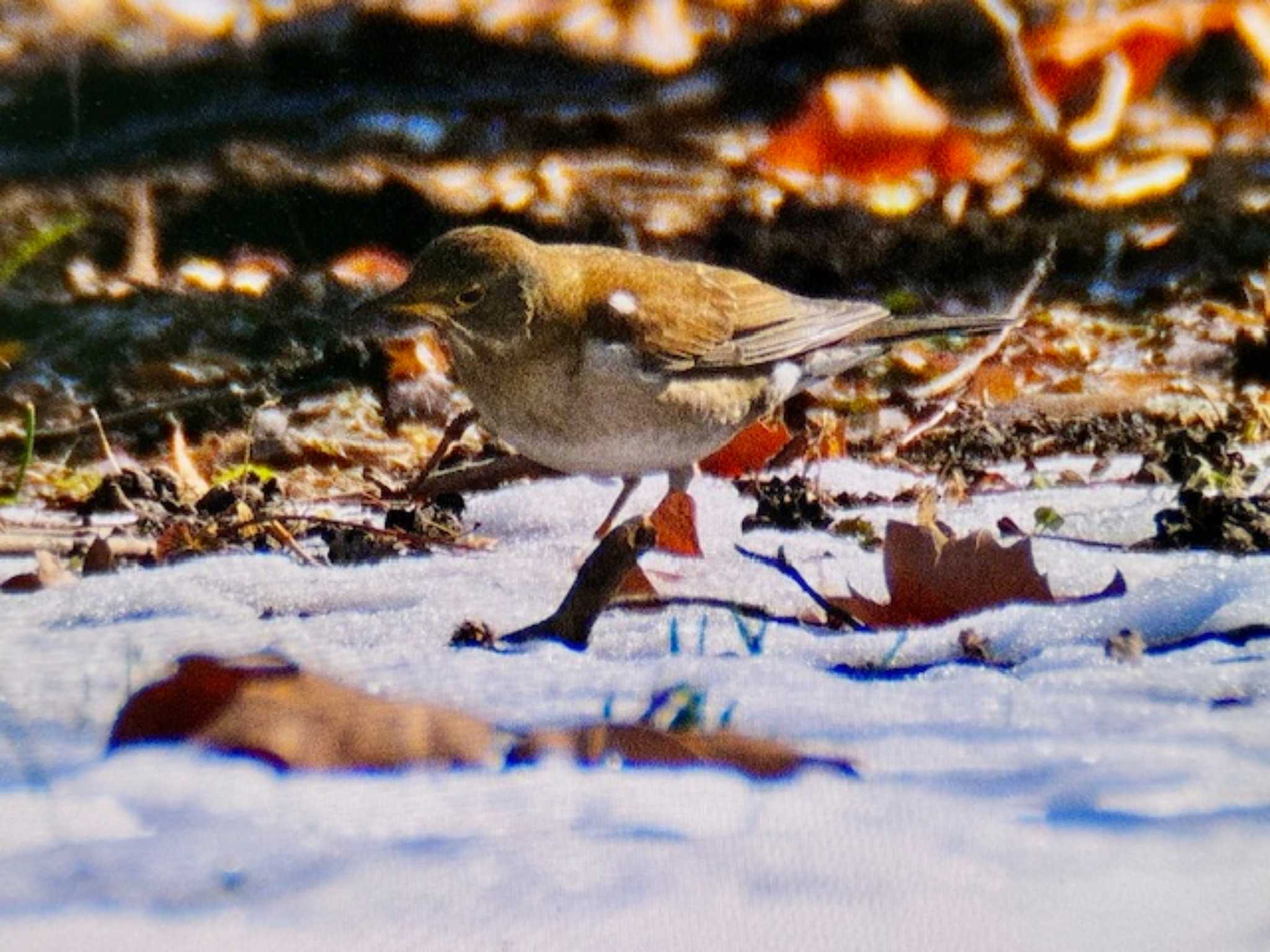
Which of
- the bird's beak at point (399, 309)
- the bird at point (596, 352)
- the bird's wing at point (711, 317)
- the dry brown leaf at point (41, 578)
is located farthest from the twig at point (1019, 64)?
the dry brown leaf at point (41, 578)

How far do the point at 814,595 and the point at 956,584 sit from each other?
0.15 m

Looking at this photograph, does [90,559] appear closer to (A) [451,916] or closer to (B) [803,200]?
(A) [451,916]

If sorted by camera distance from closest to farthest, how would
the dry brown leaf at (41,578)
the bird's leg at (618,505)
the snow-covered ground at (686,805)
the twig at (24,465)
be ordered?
the snow-covered ground at (686,805) → the dry brown leaf at (41,578) → the bird's leg at (618,505) → the twig at (24,465)

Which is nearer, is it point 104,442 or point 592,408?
point 592,408

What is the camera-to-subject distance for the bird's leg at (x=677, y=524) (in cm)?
185

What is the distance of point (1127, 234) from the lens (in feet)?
9.93

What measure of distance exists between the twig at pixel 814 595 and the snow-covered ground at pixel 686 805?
77 millimetres

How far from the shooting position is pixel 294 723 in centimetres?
117

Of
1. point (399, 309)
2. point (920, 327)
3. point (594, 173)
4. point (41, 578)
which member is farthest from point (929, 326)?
point (41, 578)

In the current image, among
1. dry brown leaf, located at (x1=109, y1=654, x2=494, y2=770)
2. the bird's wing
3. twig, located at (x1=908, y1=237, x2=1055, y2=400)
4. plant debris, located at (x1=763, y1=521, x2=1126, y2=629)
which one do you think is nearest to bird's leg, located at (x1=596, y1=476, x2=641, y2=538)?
the bird's wing

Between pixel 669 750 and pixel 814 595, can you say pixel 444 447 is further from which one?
→ pixel 669 750

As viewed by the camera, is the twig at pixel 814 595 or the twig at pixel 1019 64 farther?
the twig at pixel 1019 64

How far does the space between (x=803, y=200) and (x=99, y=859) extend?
2194mm

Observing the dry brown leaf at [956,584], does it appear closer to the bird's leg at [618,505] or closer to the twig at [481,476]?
the bird's leg at [618,505]
